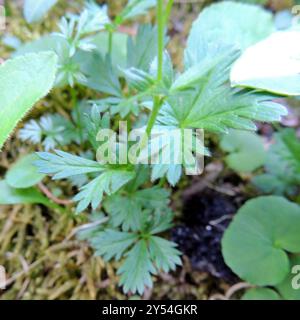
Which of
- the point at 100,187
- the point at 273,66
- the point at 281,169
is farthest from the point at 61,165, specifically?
the point at 281,169

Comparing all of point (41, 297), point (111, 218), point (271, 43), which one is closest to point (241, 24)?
point (271, 43)

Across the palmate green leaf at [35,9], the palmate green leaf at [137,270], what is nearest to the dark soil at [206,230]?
the palmate green leaf at [137,270]

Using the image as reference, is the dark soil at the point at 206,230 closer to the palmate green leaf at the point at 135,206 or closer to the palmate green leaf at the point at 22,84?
the palmate green leaf at the point at 135,206

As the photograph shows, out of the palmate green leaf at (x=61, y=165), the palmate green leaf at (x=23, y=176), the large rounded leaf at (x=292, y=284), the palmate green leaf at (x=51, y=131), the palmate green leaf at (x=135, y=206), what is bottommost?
the large rounded leaf at (x=292, y=284)

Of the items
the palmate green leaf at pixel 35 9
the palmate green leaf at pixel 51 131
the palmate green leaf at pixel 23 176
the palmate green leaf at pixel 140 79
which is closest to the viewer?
the palmate green leaf at pixel 140 79

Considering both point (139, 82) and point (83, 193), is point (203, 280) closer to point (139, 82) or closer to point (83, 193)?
point (83, 193)

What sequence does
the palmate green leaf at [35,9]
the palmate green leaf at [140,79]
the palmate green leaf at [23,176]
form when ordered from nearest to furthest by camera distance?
the palmate green leaf at [140,79], the palmate green leaf at [35,9], the palmate green leaf at [23,176]

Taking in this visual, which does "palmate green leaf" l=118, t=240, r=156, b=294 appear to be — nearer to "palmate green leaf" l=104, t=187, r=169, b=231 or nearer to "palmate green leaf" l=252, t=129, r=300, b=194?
"palmate green leaf" l=104, t=187, r=169, b=231

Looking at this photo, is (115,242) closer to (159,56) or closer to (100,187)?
(100,187)
